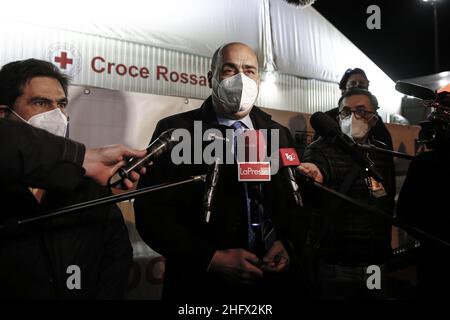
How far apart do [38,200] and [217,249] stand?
664 mm

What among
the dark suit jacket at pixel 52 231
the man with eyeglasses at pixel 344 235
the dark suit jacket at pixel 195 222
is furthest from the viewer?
the man with eyeglasses at pixel 344 235

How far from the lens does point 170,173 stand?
→ 1321 mm

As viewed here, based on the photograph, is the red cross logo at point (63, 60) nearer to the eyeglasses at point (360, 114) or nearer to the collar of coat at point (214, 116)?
the collar of coat at point (214, 116)

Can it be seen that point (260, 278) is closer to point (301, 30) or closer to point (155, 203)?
point (155, 203)

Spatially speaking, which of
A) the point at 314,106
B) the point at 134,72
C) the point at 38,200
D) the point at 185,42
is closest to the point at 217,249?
the point at 38,200

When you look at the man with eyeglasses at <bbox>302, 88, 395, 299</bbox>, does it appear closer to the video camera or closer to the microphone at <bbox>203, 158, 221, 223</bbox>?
the video camera

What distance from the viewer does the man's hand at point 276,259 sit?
113 cm

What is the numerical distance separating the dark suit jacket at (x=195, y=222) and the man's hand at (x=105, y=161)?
382 mm

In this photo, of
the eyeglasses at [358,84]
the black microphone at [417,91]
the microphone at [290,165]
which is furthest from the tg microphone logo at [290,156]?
the eyeglasses at [358,84]

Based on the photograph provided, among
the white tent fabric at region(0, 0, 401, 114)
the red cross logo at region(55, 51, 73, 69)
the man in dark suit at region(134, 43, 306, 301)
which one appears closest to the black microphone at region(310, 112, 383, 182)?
the man in dark suit at region(134, 43, 306, 301)

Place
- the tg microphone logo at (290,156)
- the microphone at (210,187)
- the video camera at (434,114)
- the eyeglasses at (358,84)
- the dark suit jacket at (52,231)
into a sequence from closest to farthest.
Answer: the dark suit jacket at (52,231)
the microphone at (210,187)
the tg microphone logo at (290,156)
the video camera at (434,114)
the eyeglasses at (358,84)

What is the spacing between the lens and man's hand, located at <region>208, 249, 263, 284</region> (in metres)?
1.09

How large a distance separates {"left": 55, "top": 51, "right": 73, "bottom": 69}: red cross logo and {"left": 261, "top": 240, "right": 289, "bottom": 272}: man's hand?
1.85 m

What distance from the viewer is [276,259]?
1148mm
